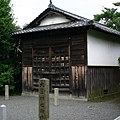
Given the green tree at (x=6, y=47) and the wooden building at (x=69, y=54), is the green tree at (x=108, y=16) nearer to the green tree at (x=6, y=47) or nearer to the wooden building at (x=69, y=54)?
the wooden building at (x=69, y=54)

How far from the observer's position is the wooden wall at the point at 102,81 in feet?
42.3

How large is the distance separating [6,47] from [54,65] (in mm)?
3972

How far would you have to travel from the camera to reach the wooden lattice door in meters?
13.4

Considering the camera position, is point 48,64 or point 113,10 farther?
point 113,10

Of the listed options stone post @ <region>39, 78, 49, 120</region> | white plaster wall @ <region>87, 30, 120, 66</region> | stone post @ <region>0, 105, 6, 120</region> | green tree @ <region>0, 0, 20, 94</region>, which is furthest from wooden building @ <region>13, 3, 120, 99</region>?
stone post @ <region>0, 105, 6, 120</region>

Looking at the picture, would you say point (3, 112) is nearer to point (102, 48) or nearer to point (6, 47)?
point (102, 48)

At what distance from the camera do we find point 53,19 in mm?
14727

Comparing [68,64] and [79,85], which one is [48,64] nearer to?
[68,64]

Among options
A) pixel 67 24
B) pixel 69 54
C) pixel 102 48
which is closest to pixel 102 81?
pixel 102 48

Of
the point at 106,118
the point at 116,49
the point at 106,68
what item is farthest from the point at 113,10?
the point at 106,118

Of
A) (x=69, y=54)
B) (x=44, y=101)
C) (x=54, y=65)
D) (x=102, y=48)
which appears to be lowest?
(x=44, y=101)

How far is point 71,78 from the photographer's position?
13148mm

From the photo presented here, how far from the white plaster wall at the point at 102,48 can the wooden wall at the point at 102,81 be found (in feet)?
1.36

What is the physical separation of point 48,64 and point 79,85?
8.34 ft
